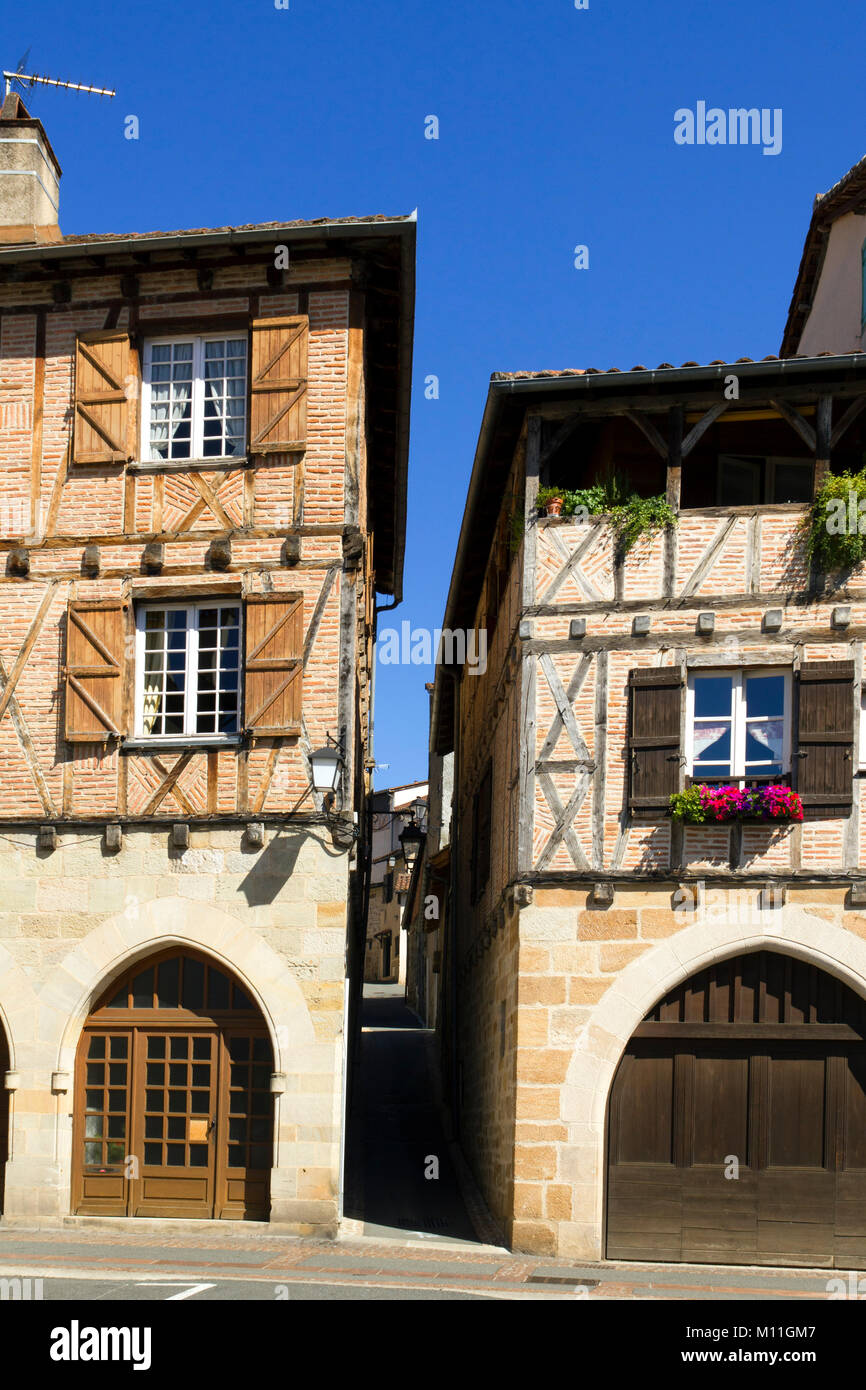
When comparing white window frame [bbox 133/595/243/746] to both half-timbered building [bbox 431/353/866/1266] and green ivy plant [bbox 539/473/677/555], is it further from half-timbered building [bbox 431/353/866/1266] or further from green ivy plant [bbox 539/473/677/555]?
green ivy plant [bbox 539/473/677/555]

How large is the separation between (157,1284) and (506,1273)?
2.90 metres

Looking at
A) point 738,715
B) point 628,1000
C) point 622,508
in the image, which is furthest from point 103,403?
point 628,1000

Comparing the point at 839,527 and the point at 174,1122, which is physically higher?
the point at 839,527

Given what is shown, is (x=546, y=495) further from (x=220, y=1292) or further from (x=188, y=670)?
(x=220, y=1292)

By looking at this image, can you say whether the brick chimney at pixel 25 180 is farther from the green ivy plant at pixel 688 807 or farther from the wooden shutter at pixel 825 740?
the wooden shutter at pixel 825 740

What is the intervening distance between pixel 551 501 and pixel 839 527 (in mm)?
2622

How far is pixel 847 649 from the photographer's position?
1370 centimetres

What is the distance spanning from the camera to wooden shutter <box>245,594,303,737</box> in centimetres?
1460

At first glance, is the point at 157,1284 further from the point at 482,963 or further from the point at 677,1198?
the point at 482,963

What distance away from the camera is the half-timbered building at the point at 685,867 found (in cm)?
1338

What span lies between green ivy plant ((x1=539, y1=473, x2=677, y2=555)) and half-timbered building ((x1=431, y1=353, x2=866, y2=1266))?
53 mm

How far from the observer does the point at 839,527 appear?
1386 centimetres

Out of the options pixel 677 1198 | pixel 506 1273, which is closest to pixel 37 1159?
pixel 506 1273

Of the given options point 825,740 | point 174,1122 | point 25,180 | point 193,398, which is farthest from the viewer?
point 25,180
